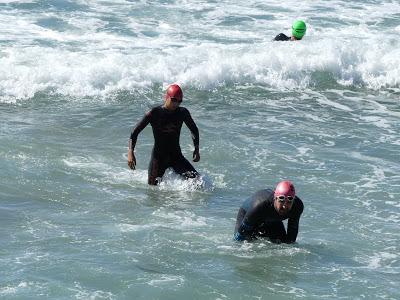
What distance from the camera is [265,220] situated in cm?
955

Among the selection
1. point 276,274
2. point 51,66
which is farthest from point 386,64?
point 276,274

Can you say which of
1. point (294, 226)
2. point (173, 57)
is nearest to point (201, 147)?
point (294, 226)

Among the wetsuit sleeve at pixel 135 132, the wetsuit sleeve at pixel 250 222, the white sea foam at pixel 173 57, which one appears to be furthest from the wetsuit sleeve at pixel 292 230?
the white sea foam at pixel 173 57

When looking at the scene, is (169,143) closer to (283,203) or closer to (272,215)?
(272,215)

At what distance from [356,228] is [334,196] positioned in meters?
1.37

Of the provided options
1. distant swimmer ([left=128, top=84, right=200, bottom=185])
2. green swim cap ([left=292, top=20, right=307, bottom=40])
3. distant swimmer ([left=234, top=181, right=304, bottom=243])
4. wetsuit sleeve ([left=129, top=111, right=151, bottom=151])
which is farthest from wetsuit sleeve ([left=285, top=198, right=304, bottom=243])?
green swim cap ([left=292, top=20, right=307, bottom=40])

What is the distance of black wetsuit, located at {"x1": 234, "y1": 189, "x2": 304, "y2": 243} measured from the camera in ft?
30.7

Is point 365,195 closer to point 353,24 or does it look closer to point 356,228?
point 356,228

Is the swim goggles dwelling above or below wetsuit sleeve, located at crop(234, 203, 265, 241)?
above

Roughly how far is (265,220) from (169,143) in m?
3.32

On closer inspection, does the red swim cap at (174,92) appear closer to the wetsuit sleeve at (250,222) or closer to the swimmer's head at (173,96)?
the swimmer's head at (173,96)

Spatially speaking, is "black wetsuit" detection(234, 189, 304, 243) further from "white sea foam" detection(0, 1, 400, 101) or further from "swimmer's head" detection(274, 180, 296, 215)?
"white sea foam" detection(0, 1, 400, 101)

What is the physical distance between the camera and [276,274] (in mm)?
9305

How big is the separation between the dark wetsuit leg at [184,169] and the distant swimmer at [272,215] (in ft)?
9.24
